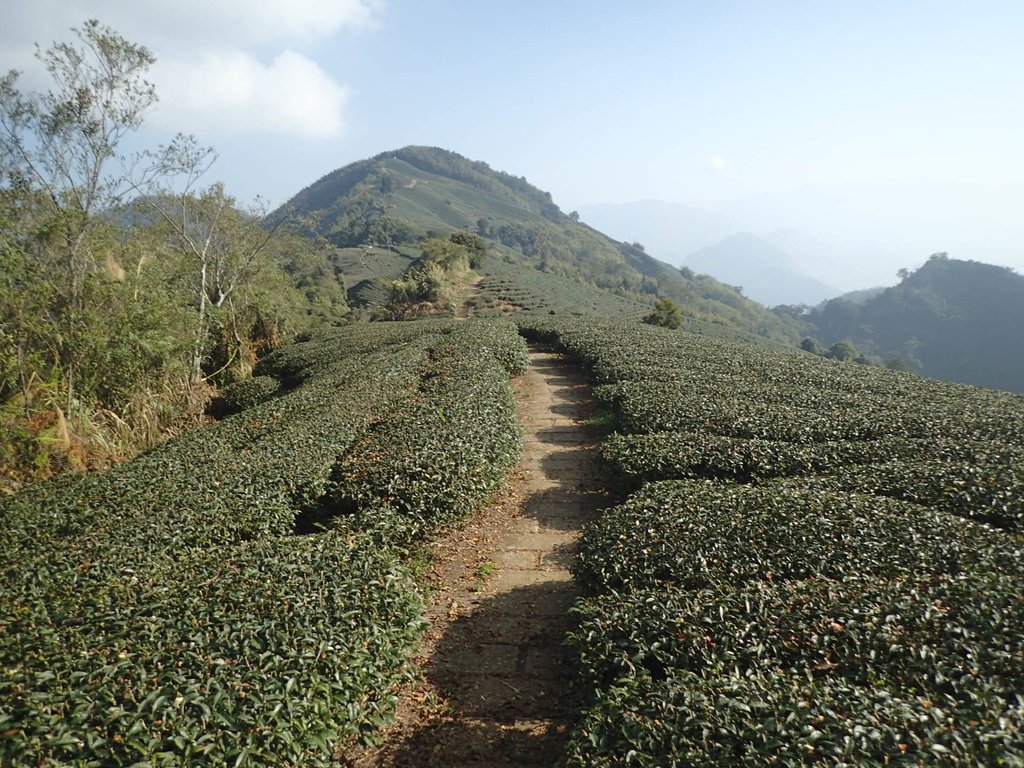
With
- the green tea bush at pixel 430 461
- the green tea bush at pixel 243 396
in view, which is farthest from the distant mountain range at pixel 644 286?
the green tea bush at pixel 430 461

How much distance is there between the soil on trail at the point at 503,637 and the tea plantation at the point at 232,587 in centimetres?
47

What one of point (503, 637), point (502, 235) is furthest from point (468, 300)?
point (502, 235)

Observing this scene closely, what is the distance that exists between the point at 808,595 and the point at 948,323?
134702 mm

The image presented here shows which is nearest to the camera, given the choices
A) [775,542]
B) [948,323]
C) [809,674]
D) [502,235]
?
[809,674]

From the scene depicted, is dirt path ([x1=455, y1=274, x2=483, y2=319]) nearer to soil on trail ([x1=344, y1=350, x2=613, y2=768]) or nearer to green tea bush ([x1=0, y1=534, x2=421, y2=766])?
soil on trail ([x1=344, y1=350, x2=613, y2=768])

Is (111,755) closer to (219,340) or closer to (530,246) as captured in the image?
(219,340)

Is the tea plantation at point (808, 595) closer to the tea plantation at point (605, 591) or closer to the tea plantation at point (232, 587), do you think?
the tea plantation at point (605, 591)

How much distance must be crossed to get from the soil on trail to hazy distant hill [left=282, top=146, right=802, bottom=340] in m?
49.7

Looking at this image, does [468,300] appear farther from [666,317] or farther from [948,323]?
[948,323]

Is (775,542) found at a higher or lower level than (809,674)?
higher

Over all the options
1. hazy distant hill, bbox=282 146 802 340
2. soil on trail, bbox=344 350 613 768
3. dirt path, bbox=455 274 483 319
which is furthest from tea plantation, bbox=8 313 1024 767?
hazy distant hill, bbox=282 146 802 340

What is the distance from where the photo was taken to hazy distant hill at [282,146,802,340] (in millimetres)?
98625

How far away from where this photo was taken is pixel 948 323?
110 meters

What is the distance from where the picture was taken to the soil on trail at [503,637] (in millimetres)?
4598
